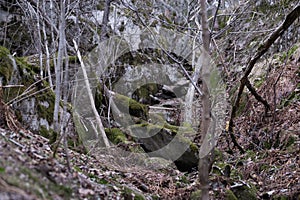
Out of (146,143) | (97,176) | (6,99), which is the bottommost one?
(146,143)

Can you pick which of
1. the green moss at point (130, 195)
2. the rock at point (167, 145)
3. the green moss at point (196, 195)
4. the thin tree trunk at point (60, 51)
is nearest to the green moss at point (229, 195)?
the green moss at point (196, 195)

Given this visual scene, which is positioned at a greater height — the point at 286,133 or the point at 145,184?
the point at 286,133

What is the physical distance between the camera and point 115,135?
5.91m

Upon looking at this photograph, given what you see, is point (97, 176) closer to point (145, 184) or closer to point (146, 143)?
point (145, 184)

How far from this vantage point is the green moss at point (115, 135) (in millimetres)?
5664

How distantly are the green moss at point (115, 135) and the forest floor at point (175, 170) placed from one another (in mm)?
987

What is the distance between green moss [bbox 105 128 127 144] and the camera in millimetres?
5664

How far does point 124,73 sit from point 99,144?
434 cm

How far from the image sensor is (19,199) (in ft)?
4.87

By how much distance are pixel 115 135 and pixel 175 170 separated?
144 centimetres

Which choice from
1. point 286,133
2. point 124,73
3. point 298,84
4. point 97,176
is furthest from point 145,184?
point 124,73

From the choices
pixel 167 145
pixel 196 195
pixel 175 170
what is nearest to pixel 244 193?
pixel 196 195

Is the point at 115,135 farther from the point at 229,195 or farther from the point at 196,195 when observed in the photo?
the point at 229,195

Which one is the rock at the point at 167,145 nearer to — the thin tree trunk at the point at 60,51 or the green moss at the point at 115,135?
the green moss at the point at 115,135
